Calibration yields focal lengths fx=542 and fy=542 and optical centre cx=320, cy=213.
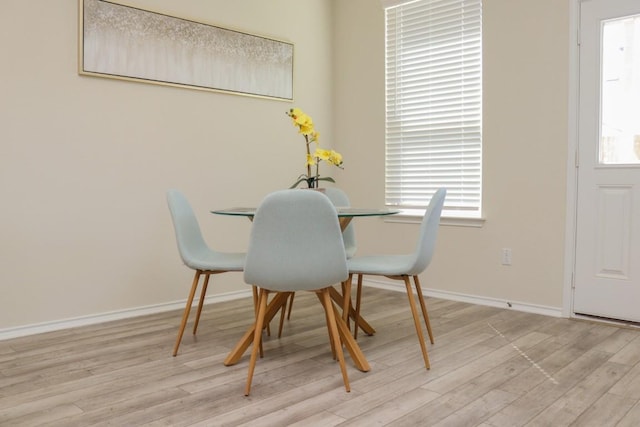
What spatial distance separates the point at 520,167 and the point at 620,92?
77cm

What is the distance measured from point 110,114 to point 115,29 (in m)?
0.56

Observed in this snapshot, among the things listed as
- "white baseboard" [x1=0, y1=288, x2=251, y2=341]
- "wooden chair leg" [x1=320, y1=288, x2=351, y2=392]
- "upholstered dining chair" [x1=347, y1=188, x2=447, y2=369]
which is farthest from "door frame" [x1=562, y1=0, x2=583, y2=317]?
"white baseboard" [x1=0, y1=288, x2=251, y2=341]

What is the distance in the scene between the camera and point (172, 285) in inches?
155

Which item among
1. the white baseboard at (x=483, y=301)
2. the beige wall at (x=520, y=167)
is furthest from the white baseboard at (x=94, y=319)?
the beige wall at (x=520, y=167)

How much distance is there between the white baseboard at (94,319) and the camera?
10.6 feet

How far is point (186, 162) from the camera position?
157 inches

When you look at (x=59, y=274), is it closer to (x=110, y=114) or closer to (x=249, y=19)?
(x=110, y=114)

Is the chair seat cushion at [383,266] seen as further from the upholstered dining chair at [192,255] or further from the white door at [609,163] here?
the white door at [609,163]

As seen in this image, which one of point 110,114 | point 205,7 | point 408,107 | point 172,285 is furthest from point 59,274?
point 408,107

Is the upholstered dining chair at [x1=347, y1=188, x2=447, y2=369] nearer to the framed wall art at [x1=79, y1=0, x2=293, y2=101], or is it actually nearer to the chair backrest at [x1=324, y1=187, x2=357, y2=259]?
the chair backrest at [x1=324, y1=187, x2=357, y2=259]

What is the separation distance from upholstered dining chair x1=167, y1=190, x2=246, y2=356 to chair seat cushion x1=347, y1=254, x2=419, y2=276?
599mm

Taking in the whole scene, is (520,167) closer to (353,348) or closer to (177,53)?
(353,348)

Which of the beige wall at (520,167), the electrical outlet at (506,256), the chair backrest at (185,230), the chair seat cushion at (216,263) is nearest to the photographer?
the chair seat cushion at (216,263)

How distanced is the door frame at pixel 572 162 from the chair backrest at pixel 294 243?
1.98 meters
